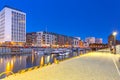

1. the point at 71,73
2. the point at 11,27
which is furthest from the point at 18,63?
the point at 11,27

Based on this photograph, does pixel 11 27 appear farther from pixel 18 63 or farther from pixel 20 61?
pixel 18 63

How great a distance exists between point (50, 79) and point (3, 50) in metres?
57.4

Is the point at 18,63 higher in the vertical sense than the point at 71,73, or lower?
lower

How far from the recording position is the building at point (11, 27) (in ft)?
400

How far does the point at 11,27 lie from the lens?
124 meters

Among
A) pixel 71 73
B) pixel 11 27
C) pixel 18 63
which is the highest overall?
pixel 11 27

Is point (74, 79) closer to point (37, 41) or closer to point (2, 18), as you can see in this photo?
point (2, 18)

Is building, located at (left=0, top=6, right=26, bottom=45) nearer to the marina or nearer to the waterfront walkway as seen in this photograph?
the marina

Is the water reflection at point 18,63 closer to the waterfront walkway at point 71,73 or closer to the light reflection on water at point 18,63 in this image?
the light reflection on water at point 18,63

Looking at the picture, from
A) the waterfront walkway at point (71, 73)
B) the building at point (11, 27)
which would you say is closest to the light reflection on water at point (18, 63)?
the waterfront walkway at point (71, 73)

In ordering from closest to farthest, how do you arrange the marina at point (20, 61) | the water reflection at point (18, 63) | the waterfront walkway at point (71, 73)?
1. the waterfront walkway at point (71, 73)
2. the water reflection at point (18, 63)
3. the marina at point (20, 61)

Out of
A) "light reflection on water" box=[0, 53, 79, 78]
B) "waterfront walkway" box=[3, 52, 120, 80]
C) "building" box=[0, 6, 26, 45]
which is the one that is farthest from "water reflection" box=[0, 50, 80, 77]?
"building" box=[0, 6, 26, 45]

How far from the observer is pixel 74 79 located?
12.0 metres

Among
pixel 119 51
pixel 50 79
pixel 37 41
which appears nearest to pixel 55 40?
pixel 37 41
